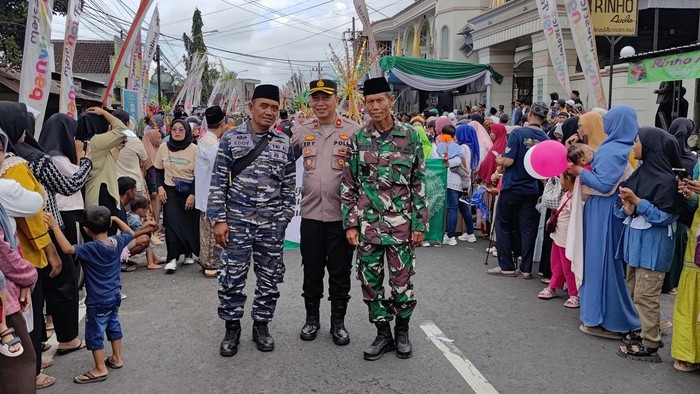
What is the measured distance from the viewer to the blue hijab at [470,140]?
30.8ft

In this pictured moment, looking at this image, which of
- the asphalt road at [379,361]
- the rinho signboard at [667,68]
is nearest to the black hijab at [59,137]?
the asphalt road at [379,361]

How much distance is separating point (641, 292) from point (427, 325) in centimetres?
172

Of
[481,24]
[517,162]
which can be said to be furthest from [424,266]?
[481,24]

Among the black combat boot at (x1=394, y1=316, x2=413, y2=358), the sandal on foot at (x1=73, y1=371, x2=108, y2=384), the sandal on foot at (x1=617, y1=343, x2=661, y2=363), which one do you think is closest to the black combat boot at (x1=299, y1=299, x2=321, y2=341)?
the black combat boot at (x1=394, y1=316, x2=413, y2=358)

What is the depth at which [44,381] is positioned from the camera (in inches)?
157

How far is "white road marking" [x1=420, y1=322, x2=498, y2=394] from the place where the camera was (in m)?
3.91

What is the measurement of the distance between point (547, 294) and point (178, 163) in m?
4.50

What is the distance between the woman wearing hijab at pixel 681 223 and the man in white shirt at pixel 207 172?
4.62 m

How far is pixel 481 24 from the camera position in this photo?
24.0 meters

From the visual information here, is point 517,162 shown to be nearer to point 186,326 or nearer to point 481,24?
point 186,326

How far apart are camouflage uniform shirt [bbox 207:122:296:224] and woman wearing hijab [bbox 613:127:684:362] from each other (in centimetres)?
264

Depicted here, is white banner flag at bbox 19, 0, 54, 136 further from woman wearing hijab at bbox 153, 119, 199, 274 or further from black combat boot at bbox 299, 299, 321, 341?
black combat boot at bbox 299, 299, 321, 341

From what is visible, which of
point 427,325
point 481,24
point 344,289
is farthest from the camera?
point 481,24

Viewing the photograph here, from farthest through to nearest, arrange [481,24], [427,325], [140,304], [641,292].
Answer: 1. [481,24]
2. [140,304]
3. [427,325]
4. [641,292]
